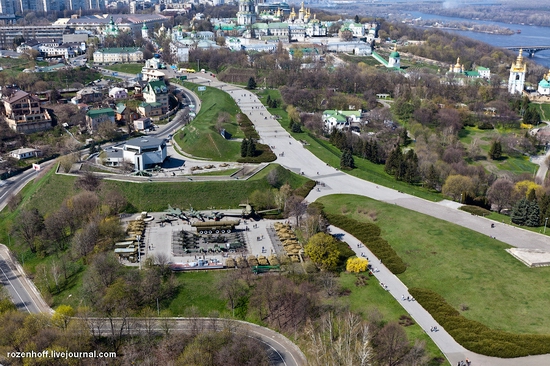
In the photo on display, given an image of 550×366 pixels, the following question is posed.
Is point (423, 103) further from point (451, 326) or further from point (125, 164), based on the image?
point (451, 326)

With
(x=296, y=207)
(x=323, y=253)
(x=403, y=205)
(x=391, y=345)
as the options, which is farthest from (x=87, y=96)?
(x=391, y=345)

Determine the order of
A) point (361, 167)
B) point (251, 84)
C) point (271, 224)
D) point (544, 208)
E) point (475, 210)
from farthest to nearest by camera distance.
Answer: point (251, 84) < point (361, 167) < point (475, 210) < point (544, 208) < point (271, 224)

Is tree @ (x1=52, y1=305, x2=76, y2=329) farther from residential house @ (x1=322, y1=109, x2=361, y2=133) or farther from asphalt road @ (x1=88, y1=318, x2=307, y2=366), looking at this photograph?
residential house @ (x1=322, y1=109, x2=361, y2=133)

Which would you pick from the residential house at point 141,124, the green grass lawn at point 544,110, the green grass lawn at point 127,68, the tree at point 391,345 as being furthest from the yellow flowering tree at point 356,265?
the green grass lawn at point 127,68

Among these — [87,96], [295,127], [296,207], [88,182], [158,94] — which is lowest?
[296,207]

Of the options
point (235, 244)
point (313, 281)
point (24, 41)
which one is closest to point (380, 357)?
point (313, 281)

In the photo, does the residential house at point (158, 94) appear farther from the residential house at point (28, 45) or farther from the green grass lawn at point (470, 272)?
the residential house at point (28, 45)

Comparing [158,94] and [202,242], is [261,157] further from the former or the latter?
[158,94]

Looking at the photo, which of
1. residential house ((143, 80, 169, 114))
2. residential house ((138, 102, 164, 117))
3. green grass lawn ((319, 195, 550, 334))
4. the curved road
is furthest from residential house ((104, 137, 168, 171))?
residential house ((143, 80, 169, 114))
